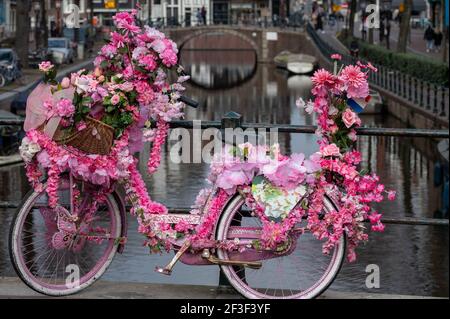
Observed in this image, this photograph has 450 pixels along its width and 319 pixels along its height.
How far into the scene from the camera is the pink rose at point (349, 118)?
6.92 m

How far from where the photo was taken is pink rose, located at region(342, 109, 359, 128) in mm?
6922

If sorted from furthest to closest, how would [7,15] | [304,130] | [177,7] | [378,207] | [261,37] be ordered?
[177,7] → [261,37] → [7,15] → [378,207] → [304,130]

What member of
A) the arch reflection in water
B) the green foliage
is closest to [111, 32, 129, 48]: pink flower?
the green foliage

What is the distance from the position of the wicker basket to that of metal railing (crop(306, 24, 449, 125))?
2643cm

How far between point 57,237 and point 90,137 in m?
0.65

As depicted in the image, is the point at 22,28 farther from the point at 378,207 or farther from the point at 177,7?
the point at 177,7

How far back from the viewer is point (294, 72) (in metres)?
76.8

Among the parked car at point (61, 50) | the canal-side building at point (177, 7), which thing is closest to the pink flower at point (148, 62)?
the parked car at point (61, 50)

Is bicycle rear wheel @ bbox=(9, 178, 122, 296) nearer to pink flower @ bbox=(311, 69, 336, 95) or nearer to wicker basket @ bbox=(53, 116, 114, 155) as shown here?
wicker basket @ bbox=(53, 116, 114, 155)

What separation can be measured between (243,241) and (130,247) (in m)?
10.1

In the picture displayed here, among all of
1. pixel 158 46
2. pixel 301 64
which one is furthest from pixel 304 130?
pixel 301 64

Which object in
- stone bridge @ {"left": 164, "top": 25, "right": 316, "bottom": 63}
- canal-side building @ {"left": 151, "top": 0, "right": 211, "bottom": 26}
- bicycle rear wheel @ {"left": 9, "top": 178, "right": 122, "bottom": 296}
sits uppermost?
bicycle rear wheel @ {"left": 9, "top": 178, "right": 122, "bottom": 296}

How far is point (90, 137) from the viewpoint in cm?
685

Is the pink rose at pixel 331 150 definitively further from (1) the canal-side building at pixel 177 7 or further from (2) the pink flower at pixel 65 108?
(1) the canal-side building at pixel 177 7
